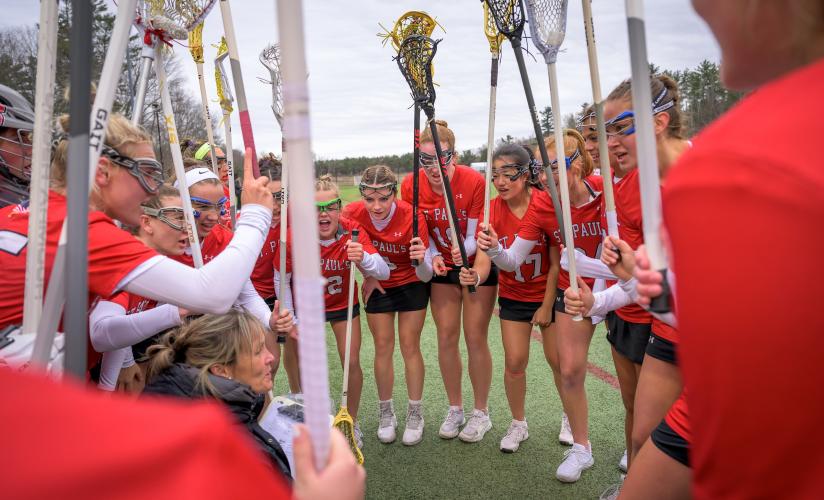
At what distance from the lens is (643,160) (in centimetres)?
137

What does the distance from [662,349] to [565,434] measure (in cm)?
181

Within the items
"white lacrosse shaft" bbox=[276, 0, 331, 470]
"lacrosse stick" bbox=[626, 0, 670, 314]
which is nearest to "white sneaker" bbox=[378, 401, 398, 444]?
"lacrosse stick" bbox=[626, 0, 670, 314]

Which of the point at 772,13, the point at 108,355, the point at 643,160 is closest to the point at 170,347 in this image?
the point at 108,355

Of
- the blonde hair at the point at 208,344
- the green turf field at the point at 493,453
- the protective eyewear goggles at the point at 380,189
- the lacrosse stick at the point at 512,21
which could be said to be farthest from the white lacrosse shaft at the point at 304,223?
the protective eyewear goggles at the point at 380,189

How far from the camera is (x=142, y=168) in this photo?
2.09 m

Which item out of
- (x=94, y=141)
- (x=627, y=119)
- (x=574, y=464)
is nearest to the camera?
(x=94, y=141)

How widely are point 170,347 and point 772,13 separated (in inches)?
96.5

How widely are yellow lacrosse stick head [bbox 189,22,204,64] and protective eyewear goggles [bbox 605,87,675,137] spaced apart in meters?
2.19

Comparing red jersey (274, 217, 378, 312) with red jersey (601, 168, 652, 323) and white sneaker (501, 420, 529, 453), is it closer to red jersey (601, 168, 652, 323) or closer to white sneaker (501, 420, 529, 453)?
white sneaker (501, 420, 529, 453)

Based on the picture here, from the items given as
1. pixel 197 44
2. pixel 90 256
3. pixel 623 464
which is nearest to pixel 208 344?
pixel 90 256

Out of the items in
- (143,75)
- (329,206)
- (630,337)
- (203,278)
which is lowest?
(630,337)

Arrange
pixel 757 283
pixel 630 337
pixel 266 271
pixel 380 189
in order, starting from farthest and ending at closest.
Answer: pixel 266 271 → pixel 380 189 → pixel 630 337 → pixel 757 283

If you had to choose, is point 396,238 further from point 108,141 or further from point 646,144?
point 646,144

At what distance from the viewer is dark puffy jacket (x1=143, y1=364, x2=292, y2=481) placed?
7.00ft
